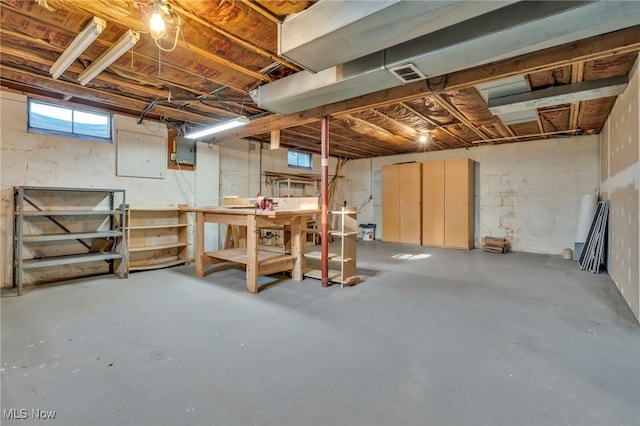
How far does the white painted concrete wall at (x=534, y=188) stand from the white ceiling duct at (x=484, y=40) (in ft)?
17.8

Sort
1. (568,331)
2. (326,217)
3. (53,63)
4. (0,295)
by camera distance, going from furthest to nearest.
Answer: (326,217) → (0,295) → (53,63) → (568,331)

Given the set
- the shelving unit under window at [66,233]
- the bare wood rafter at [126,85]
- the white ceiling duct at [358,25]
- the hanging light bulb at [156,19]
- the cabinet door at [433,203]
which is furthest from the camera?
the cabinet door at [433,203]

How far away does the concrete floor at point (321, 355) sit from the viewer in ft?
5.28

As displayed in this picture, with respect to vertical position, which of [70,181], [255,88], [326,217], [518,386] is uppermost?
[255,88]

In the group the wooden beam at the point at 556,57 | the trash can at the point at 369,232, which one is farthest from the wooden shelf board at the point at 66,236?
the trash can at the point at 369,232

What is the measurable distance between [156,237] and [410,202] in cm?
604

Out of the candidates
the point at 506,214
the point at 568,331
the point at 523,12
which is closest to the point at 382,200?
the point at 506,214

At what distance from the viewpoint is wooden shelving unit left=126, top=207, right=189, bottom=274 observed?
4781 millimetres

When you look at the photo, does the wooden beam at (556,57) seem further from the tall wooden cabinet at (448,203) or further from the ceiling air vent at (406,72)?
the tall wooden cabinet at (448,203)

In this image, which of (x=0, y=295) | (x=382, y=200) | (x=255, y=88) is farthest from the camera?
(x=382, y=200)

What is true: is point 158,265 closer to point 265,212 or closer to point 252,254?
point 252,254

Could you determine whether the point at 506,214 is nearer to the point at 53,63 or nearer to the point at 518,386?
the point at 518,386

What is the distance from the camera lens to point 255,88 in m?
3.77

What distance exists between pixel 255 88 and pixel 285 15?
4.88ft
